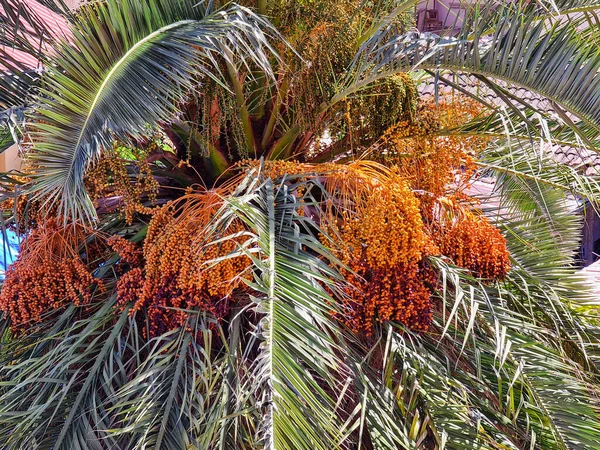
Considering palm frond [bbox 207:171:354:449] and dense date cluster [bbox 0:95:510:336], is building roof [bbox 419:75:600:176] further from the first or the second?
palm frond [bbox 207:171:354:449]

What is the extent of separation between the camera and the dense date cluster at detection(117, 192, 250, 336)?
7.11 feet

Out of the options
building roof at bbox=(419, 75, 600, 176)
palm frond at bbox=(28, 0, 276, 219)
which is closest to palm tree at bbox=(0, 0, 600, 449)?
palm frond at bbox=(28, 0, 276, 219)

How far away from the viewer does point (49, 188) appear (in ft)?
6.25

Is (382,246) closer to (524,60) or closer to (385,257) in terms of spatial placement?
(385,257)

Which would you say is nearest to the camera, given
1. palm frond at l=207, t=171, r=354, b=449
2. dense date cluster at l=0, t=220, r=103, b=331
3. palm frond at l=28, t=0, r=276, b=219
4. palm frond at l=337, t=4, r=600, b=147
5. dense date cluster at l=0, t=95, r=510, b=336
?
palm frond at l=207, t=171, r=354, b=449

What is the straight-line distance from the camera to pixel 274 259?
6.21 feet

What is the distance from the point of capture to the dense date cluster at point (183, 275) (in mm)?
2166

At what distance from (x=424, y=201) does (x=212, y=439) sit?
1.26 m

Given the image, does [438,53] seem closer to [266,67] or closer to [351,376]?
[266,67]

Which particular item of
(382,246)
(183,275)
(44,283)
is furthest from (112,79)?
(382,246)

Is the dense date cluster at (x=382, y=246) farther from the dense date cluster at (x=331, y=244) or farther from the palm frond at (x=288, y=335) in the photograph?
the palm frond at (x=288, y=335)

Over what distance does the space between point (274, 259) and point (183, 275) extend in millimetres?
427

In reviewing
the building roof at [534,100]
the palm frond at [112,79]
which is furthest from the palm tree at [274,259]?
the building roof at [534,100]

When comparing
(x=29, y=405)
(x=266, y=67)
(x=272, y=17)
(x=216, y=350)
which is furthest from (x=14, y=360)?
(x=272, y=17)
